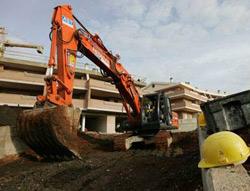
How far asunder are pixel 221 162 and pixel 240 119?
1.98 meters

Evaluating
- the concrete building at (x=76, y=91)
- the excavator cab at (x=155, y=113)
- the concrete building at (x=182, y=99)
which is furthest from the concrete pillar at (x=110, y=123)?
the excavator cab at (x=155, y=113)

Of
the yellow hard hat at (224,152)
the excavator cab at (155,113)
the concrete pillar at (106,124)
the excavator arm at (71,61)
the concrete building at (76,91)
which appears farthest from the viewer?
the concrete pillar at (106,124)

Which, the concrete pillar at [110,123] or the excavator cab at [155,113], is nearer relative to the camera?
the excavator cab at [155,113]

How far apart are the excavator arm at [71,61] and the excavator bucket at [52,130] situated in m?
0.44

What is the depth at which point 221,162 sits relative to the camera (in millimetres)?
3160

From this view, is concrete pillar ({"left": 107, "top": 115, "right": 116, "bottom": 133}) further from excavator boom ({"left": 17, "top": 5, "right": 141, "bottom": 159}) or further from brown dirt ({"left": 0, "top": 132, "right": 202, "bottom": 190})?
brown dirt ({"left": 0, "top": 132, "right": 202, "bottom": 190})

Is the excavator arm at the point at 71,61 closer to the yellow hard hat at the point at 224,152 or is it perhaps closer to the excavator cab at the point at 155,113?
the excavator cab at the point at 155,113

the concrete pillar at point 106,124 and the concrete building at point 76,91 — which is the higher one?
Answer: the concrete building at point 76,91

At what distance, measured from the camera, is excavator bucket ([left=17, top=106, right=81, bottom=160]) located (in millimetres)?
6439

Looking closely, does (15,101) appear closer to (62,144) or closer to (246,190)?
(62,144)

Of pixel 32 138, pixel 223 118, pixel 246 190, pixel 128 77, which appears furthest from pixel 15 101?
pixel 246 190

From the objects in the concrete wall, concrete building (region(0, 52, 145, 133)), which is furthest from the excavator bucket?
the concrete wall

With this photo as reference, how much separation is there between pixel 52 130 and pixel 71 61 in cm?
262

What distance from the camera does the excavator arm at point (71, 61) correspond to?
711cm
